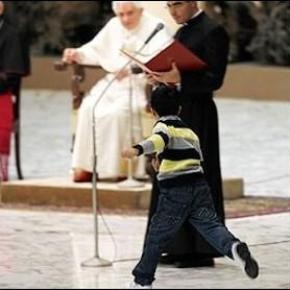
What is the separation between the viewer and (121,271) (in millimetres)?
8523

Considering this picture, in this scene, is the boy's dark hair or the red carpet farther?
the red carpet

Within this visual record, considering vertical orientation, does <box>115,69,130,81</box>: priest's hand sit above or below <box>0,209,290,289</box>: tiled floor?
above

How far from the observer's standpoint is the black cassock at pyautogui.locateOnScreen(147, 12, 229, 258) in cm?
868

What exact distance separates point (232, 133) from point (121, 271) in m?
8.49

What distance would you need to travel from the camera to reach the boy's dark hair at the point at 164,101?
7.78 metres

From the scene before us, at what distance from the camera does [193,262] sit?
→ 8.76m

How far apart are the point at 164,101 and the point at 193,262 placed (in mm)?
1393

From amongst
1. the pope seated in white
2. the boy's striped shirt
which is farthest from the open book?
the pope seated in white

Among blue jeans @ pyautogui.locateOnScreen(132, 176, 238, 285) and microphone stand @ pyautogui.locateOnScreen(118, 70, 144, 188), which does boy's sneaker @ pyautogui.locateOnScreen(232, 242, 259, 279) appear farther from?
microphone stand @ pyautogui.locateOnScreen(118, 70, 144, 188)

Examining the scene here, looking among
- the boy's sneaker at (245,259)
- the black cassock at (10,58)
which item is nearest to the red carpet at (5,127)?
the black cassock at (10,58)

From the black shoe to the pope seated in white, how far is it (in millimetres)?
3114

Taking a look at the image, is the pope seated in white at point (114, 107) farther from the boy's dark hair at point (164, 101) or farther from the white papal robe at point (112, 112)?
the boy's dark hair at point (164, 101)

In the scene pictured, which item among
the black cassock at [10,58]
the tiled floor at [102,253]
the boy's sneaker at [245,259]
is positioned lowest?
the tiled floor at [102,253]

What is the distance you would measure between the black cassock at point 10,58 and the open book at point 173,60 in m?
4.26
